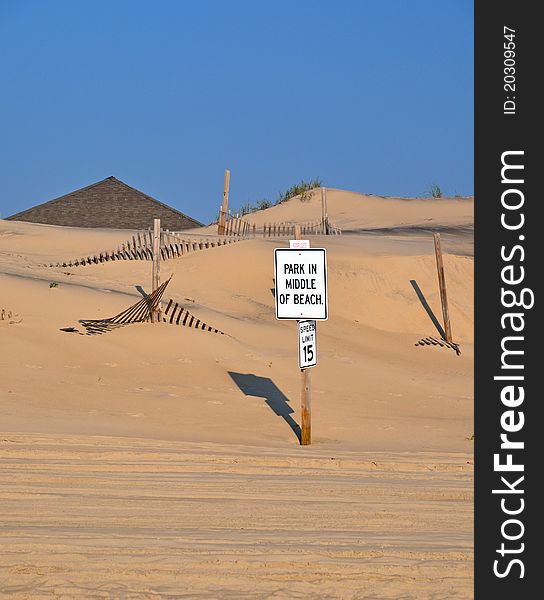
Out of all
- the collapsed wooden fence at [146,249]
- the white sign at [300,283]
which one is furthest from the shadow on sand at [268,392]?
the collapsed wooden fence at [146,249]

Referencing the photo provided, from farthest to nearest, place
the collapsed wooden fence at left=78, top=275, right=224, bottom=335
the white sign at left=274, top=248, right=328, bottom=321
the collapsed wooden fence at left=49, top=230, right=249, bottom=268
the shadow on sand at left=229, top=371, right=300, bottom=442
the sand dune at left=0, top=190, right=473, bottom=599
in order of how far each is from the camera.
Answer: the collapsed wooden fence at left=49, top=230, right=249, bottom=268
the collapsed wooden fence at left=78, top=275, right=224, bottom=335
the shadow on sand at left=229, top=371, right=300, bottom=442
the white sign at left=274, top=248, right=328, bottom=321
the sand dune at left=0, top=190, right=473, bottom=599

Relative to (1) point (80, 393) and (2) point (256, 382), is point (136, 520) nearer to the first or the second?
(1) point (80, 393)

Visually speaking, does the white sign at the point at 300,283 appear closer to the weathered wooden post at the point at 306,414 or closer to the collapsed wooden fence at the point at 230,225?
the weathered wooden post at the point at 306,414

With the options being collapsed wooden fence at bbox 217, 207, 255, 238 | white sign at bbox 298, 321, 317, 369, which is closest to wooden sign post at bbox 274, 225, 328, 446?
white sign at bbox 298, 321, 317, 369

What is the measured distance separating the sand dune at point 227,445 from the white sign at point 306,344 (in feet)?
2.64

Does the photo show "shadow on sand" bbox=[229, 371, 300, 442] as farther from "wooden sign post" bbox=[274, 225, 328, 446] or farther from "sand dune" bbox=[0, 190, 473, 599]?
"wooden sign post" bbox=[274, 225, 328, 446]

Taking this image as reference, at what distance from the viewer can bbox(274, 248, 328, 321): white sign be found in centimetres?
1027

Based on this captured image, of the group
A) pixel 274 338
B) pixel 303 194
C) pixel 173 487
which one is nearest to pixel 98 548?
pixel 173 487

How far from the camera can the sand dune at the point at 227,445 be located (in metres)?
5.78

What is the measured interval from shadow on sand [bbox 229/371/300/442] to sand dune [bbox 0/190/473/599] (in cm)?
5

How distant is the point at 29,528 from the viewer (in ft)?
20.9

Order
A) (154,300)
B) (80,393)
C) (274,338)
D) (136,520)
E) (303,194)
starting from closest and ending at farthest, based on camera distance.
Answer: (136,520) < (80,393) < (154,300) < (274,338) < (303,194)

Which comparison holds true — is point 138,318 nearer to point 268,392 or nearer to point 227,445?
point 268,392

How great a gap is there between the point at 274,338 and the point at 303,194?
122ft
